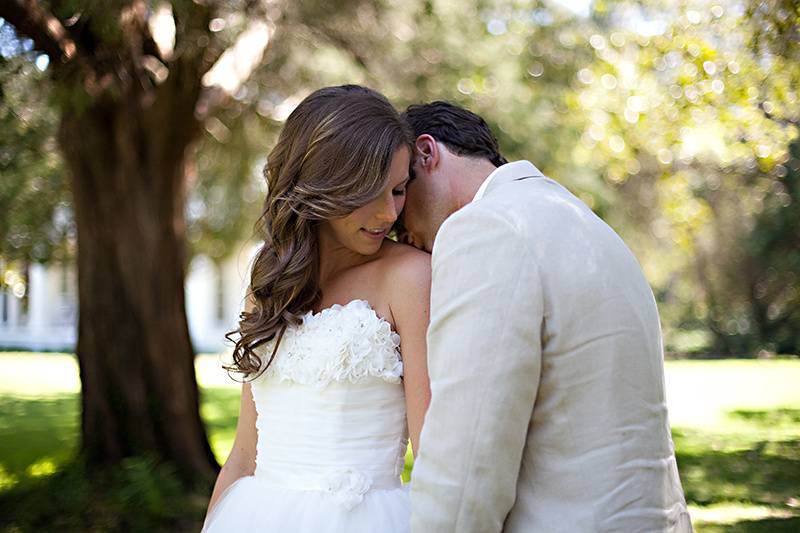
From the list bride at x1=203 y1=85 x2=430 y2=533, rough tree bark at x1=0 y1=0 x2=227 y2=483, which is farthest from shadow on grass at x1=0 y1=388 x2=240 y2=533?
bride at x1=203 y1=85 x2=430 y2=533

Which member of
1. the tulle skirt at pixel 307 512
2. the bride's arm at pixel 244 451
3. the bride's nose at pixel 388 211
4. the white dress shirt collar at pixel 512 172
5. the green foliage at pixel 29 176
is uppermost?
the green foliage at pixel 29 176

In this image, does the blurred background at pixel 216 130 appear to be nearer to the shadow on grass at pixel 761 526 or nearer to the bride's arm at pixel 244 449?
the shadow on grass at pixel 761 526

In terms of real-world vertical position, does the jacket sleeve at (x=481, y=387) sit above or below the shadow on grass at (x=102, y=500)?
above

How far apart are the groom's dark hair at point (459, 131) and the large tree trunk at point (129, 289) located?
5745 mm

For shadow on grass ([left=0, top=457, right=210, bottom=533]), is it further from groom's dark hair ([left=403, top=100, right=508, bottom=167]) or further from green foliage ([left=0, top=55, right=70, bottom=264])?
groom's dark hair ([left=403, top=100, right=508, bottom=167])

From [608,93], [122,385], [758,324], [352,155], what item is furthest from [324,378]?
[758,324]

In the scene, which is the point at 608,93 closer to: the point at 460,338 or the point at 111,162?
the point at 111,162

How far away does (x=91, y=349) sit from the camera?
811 cm

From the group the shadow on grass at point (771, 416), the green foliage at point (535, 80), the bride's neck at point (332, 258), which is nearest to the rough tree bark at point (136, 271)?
the green foliage at point (535, 80)

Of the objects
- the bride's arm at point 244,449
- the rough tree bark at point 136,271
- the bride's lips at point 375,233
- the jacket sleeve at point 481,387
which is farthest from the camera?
Answer: the rough tree bark at point 136,271

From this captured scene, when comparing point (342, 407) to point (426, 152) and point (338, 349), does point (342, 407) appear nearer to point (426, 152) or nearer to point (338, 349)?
point (338, 349)

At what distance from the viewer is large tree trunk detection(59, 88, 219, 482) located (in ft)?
26.2

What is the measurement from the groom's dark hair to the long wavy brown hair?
7 cm

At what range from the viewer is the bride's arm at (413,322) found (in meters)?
2.62
